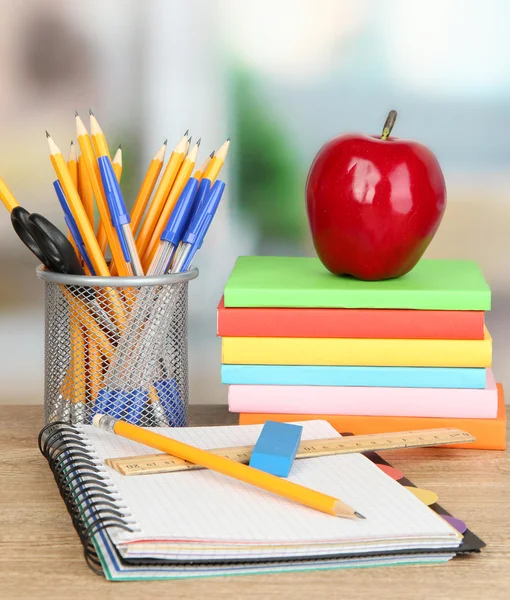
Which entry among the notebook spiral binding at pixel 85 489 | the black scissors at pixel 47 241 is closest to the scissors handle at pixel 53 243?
the black scissors at pixel 47 241

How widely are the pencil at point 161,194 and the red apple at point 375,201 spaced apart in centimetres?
13

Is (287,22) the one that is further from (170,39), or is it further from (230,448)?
(230,448)

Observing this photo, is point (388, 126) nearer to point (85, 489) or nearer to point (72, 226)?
point (72, 226)

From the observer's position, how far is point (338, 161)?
77 centimetres

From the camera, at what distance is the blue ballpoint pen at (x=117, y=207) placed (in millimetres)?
710

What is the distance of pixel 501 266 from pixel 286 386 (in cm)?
39

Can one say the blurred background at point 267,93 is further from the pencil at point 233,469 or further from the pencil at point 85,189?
the pencil at point 233,469

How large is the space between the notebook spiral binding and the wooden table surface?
0.06 feet

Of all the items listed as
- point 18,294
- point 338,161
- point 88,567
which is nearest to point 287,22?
point 338,161

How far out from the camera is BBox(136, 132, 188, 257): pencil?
767 mm

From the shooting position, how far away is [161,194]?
77 centimetres

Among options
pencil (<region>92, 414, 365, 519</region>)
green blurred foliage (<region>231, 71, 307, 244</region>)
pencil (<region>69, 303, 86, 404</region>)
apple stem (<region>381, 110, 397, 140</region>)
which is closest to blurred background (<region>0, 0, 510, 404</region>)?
green blurred foliage (<region>231, 71, 307, 244</region>)

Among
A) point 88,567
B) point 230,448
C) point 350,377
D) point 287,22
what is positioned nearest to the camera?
point 88,567

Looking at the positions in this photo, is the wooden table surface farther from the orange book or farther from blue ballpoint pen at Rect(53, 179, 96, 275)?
blue ballpoint pen at Rect(53, 179, 96, 275)
